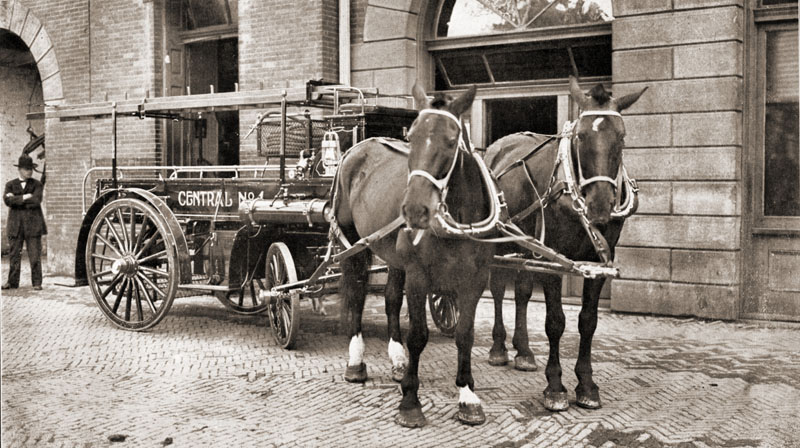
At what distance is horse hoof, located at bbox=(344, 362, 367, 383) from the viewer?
21.5 feet

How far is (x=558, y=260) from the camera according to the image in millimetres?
5469

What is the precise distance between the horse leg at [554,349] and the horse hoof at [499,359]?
1141mm

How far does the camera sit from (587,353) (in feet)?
19.1

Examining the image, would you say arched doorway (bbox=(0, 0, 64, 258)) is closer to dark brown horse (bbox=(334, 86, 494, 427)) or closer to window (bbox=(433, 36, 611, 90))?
window (bbox=(433, 36, 611, 90))

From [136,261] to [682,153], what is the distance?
6.22 metres

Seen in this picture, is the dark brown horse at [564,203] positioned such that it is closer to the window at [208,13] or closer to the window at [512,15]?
the window at [512,15]

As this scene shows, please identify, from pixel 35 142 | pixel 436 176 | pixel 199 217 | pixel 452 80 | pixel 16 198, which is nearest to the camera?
pixel 436 176

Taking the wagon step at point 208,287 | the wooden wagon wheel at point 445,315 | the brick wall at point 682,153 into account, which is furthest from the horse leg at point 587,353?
the wagon step at point 208,287

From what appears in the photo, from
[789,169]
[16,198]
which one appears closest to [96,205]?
[16,198]

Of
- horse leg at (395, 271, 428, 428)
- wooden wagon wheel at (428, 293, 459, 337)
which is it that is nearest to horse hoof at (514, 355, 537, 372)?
wooden wagon wheel at (428, 293, 459, 337)

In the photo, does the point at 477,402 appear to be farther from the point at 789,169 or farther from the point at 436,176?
the point at 789,169

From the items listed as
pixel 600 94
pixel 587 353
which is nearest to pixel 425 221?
pixel 600 94

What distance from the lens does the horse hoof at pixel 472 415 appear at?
534cm

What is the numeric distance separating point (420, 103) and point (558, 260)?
142 centimetres
